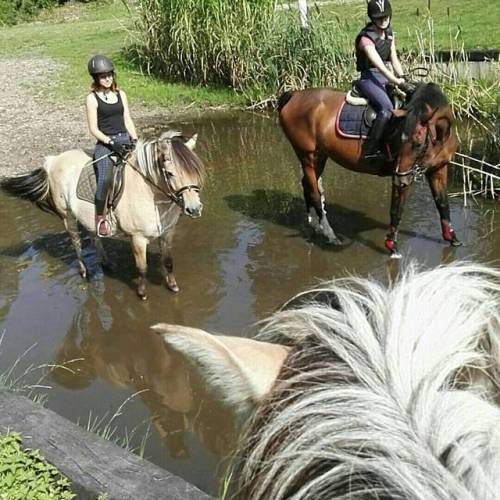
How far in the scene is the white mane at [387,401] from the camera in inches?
39.8

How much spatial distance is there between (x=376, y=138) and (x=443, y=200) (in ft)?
2.87

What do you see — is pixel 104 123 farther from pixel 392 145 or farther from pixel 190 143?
pixel 392 145

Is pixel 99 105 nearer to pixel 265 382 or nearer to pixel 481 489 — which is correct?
pixel 265 382

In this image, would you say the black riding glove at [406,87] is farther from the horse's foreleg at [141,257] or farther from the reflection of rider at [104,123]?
the horse's foreleg at [141,257]

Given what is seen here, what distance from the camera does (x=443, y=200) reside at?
6.23m

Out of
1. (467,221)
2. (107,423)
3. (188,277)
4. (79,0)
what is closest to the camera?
(107,423)

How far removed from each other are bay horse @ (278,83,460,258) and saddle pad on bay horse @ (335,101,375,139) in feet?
0.15

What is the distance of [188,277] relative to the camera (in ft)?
20.1

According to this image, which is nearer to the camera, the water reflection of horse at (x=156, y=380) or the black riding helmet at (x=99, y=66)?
the water reflection of horse at (x=156, y=380)

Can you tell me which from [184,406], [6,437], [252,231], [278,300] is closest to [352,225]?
[252,231]

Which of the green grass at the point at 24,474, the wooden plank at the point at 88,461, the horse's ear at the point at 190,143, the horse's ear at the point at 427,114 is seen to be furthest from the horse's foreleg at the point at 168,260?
the green grass at the point at 24,474

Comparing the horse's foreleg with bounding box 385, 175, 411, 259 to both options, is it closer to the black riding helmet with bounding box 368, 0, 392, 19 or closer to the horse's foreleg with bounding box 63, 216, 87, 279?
the black riding helmet with bounding box 368, 0, 392, 19

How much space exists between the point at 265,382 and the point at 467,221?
19.2ft

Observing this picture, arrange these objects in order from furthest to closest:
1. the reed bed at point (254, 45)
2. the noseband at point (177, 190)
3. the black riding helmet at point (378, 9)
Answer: the reed bed at point (254, 45) → the black riding helmet at point (378, 9) → the noseband at point (177, 190)
